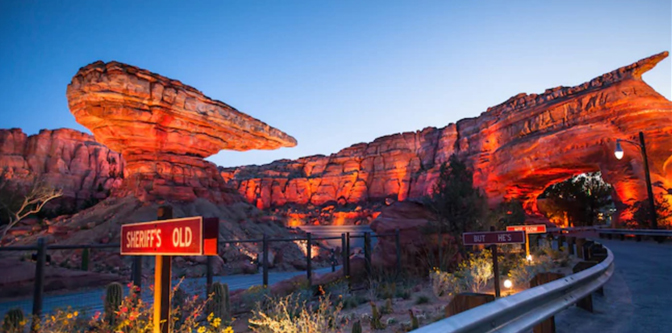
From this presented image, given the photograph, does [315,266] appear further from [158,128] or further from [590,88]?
[590,88]

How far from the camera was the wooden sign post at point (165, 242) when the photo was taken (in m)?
2.27

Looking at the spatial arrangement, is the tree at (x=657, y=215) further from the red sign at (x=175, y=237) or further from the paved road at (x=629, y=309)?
the red sign at (x=175, y=237)

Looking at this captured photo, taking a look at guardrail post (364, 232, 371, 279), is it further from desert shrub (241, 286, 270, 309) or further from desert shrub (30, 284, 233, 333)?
desert shrub (30, 284, 233, 333)

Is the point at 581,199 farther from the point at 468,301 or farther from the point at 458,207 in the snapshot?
the point at 468,301

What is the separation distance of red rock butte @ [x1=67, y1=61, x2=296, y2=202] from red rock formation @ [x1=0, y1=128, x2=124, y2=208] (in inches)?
1414

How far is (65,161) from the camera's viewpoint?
60938mm

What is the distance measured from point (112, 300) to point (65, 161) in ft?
221

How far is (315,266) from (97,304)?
1766 cm

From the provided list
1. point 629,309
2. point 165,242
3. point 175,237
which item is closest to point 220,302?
point 165,242

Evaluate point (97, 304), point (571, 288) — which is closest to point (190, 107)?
point (97, 304)

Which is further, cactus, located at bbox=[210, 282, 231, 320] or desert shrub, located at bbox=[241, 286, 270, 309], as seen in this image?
desert shrub, located at bbox=[241, 286, 270, 309]

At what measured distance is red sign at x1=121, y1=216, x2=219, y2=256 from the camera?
2.26m

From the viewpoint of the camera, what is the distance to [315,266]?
91.4ft

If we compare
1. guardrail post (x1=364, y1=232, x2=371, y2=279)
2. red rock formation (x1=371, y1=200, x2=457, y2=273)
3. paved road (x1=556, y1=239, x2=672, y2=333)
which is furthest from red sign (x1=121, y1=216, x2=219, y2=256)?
red rock formation (x1=371, y1=200, x2=457, y2=273)
